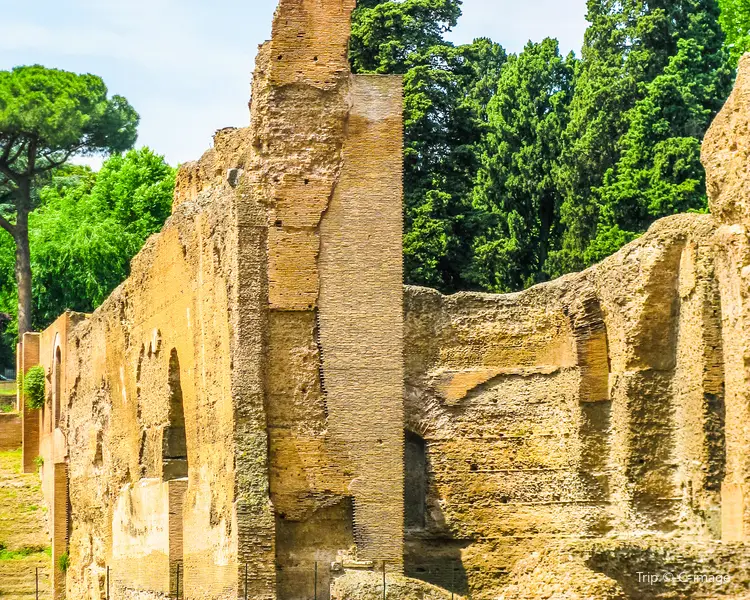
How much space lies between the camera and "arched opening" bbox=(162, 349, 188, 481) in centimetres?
1677

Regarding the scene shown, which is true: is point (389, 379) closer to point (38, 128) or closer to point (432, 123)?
point (432, 123)

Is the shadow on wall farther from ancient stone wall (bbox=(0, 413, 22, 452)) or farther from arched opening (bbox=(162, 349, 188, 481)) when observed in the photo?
ancient stone wall (bbox=(0, 413, 22, 452))

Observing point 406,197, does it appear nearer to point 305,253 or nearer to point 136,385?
point 136,385

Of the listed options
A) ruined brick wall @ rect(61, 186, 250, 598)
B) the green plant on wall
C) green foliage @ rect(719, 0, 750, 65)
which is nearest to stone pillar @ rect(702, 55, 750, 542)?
ruined brick wall @ rect(61, 186, 250, 598)

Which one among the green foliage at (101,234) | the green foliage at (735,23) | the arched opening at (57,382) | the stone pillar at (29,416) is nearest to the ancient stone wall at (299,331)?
the arched opening at (57,382)

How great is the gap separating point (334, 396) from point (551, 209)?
13.5m

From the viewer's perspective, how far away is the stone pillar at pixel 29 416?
89.0ft

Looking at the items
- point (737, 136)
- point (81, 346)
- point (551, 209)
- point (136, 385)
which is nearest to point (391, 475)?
point (737, 136)

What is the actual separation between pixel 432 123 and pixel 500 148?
4.32 meters

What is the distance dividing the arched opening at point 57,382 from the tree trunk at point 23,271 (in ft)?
17.4

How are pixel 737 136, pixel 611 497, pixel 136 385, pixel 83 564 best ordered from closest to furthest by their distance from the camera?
pixel 737 136 < pixel 611 497 < pixel 136 385 < pixel 83 564

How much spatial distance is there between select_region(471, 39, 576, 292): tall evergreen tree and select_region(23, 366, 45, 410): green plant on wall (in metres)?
7.20

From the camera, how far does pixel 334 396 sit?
46.4ft

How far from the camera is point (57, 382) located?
83.0 feet
